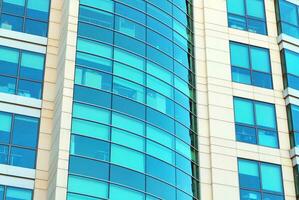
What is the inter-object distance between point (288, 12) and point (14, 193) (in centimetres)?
1899

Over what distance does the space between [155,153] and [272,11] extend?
13.2 m

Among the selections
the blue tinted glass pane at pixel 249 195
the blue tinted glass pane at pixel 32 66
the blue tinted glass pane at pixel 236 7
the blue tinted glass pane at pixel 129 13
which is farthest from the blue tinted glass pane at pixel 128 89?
the blue tinted glass pane at pixel 236 7

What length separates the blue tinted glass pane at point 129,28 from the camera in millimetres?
36344

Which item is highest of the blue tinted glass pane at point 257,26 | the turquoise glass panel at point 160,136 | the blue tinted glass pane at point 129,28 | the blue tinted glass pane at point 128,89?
the blue tinted glass pane at point 257,26

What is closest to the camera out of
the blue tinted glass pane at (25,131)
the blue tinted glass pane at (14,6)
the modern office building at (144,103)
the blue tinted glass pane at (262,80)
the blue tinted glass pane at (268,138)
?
the modern office building at (144,103)

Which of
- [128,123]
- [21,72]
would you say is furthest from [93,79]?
[21,72]

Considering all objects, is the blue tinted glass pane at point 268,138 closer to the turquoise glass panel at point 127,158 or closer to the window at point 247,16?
the window at point 247,16

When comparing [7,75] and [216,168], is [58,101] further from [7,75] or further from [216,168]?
[216,168]

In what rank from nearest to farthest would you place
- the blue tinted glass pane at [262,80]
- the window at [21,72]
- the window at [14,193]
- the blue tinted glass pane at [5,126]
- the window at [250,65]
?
the window at [14,193] < the blue tinted glass pane at [5,126] < the window at [21,72] < the window at [250,65] < the blue tinted glass pane at [262,80]

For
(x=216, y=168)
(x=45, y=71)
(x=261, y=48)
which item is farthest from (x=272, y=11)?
(x=45, y=71)

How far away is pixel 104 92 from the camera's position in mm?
34219

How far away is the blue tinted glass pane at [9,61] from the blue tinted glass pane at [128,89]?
4.65m

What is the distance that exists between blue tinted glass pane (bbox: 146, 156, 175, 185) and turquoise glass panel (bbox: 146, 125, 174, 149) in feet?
3.24

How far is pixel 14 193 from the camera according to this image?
108 ft
